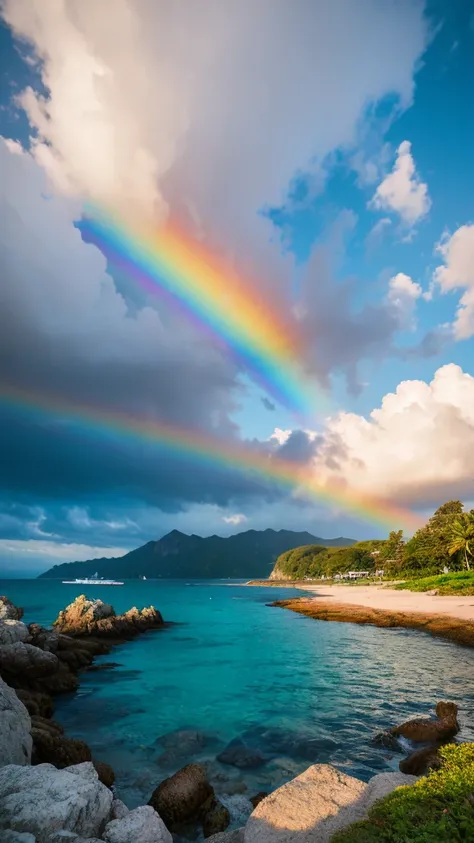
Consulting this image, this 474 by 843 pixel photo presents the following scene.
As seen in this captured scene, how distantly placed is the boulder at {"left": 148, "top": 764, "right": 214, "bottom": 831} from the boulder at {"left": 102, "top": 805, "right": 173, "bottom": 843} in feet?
11.5

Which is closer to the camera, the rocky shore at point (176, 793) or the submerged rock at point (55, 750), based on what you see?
the rocky shore at point (176, 793)

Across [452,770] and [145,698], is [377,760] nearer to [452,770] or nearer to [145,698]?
[452,770]

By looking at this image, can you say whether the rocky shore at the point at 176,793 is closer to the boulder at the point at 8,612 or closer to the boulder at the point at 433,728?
the boulder at the point at 433,728

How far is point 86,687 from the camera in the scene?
1098 inches

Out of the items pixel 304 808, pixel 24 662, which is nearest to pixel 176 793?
pixel 304 808

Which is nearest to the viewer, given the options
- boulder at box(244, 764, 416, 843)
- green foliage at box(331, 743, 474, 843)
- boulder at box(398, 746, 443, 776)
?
green foliage at box(331, 743, 474, 843)

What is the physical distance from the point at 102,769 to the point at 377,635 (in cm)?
3625

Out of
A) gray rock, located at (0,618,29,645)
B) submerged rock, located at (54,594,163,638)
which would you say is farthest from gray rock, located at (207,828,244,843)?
submerged rock, located at (54,594,163,638)

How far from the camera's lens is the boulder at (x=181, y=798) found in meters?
11.1

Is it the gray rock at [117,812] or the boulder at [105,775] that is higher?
the gray rock at [117,812]

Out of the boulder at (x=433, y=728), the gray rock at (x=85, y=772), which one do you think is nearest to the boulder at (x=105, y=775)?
the gray rock at (x=85, y=772)

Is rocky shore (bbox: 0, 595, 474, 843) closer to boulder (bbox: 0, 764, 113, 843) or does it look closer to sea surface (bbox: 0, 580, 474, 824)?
boulder (bbox: 0, 764, 113, 843)

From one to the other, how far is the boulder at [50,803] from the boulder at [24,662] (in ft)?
54.8

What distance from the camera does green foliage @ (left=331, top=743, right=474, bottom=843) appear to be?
608 cm
